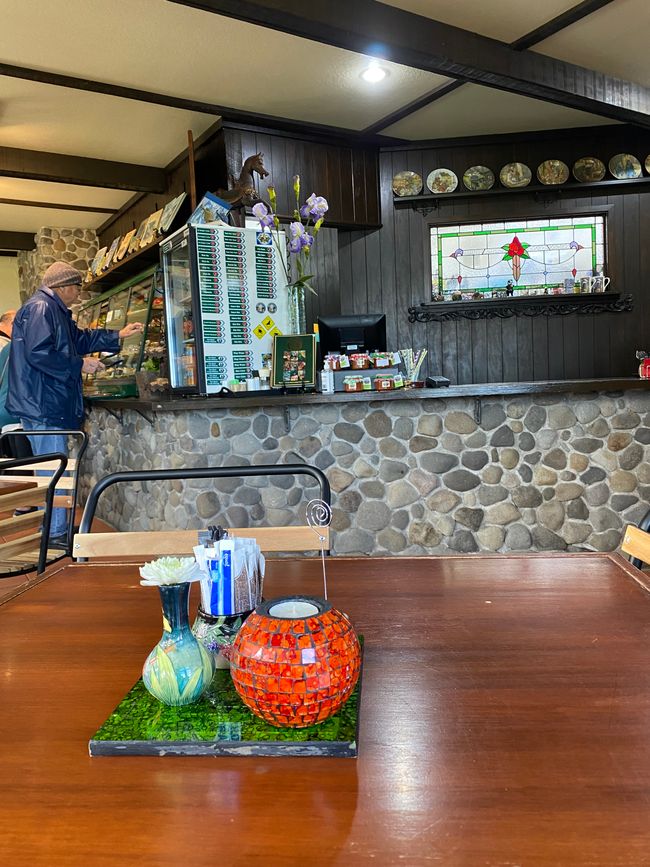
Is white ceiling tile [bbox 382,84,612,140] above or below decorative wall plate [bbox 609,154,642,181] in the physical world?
above

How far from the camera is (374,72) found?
462cm

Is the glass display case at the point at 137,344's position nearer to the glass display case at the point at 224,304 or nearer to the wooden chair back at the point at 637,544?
the glass display case at the point at 224,304

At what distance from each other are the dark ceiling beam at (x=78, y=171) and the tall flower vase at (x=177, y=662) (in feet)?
20.0

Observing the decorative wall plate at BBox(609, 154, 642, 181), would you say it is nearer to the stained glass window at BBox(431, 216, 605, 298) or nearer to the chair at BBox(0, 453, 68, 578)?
the stained glass window at BBox(431, 216, 605, 298)

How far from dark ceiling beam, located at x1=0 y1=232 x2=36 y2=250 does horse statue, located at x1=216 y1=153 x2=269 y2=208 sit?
495 cm

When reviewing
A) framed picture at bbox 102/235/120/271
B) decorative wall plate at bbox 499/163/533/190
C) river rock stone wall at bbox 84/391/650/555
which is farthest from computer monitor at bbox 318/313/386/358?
framed picture at bbox 102/235/120/271

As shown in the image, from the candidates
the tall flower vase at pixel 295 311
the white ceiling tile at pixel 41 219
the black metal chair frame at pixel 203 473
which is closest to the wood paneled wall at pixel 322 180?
the tall flower vase at pixel 295 311

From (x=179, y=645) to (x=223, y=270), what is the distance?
4096 millimetres

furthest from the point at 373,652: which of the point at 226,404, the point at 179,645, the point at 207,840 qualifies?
the point at 226,404

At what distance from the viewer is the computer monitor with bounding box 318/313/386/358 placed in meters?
4.63

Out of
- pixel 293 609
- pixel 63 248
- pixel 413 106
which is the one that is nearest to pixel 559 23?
pixel 413 106

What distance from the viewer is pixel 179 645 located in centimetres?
87

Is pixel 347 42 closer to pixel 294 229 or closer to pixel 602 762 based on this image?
pixel 294 229

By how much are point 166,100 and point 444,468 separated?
3.18 metres
